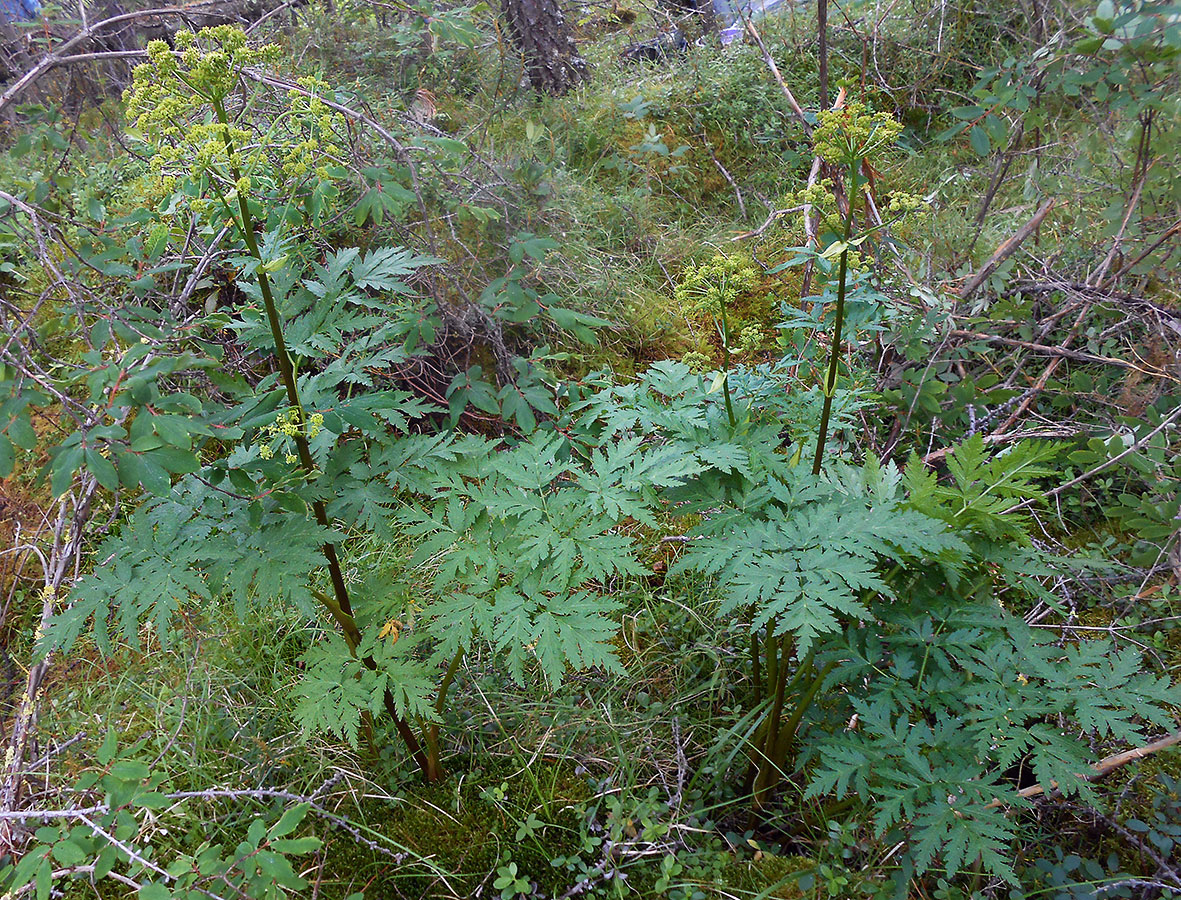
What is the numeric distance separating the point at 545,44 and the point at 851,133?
4863mm

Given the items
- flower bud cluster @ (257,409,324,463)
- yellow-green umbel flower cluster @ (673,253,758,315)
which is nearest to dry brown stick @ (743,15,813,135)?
yellow-green umbel flower cluster @ (673,253,758,315)

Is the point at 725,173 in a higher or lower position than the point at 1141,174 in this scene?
lower

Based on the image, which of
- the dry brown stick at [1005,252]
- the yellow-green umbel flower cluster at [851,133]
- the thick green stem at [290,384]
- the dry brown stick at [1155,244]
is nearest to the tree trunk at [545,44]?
the dry brown stick at [1005,252]

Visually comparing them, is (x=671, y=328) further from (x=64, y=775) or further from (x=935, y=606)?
(x=64, y=775)

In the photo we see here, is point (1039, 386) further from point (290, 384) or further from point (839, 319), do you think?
point (290, 384)

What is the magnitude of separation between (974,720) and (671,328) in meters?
2.59

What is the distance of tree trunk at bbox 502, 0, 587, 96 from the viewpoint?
5.52 meters

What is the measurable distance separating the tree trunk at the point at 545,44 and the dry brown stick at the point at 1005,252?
3.75 metres

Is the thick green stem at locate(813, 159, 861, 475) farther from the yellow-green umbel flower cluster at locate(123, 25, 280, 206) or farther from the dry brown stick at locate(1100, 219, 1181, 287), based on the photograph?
the dry brown stick at locate(1100, 219, 1181, 287)

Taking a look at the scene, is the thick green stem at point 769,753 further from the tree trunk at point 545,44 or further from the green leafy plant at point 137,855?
the tree trunk at point 545,44

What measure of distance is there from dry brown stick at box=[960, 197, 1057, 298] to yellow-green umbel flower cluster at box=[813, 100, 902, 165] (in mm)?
1685

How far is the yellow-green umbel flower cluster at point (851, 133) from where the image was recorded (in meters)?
1.47

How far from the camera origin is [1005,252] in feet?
9.80

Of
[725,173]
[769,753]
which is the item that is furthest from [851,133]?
[725,173]
